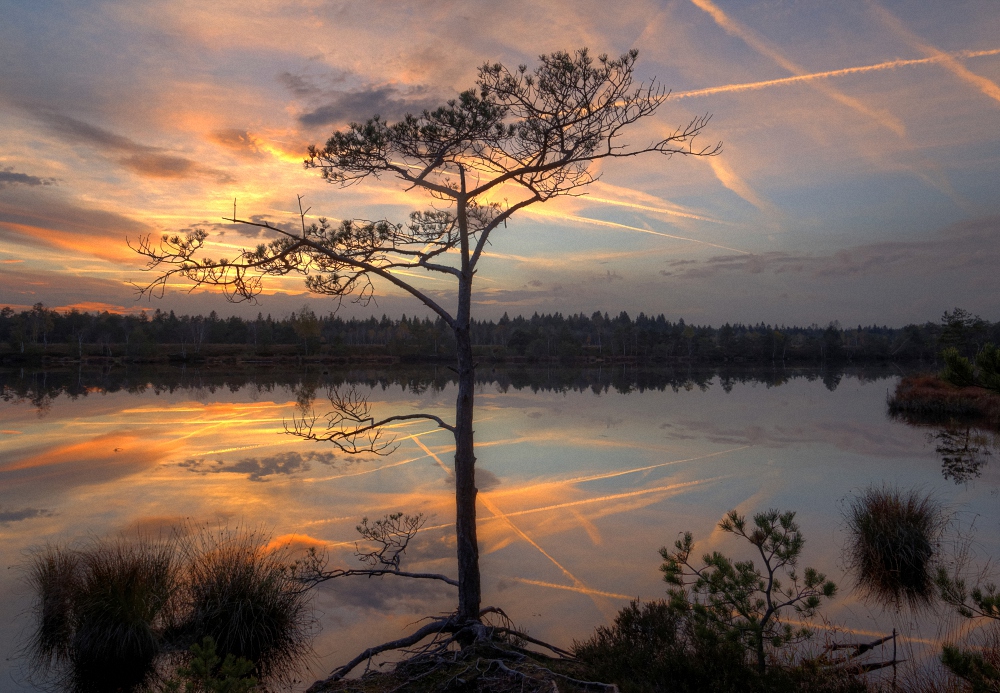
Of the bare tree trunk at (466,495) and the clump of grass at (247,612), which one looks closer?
the bare tree trunk at (466,495)

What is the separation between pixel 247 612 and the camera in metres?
7.46

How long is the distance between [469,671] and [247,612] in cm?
356

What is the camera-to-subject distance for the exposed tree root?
5008mm

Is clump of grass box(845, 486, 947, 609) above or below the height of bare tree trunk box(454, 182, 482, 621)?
below

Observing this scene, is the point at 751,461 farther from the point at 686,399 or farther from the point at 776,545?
the point at 686,399

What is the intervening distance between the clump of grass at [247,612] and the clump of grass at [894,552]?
829 centimetres

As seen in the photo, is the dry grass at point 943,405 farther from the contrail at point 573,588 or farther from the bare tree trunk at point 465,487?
the bare tree trunk at point 465,487

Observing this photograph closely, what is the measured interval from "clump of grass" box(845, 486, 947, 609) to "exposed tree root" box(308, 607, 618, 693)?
5767mm

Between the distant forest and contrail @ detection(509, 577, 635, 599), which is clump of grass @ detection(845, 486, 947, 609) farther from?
the distant forest


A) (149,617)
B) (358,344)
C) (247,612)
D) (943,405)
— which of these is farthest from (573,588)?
(358,344)

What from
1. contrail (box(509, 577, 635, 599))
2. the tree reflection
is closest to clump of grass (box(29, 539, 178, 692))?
contrail (box(509, 577, 635, 599))

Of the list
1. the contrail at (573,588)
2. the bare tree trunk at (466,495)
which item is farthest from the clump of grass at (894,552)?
the bare tree trunk at (466,495)

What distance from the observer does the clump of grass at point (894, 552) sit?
30.3 feet

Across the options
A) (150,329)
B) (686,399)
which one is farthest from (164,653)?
(150,329)
